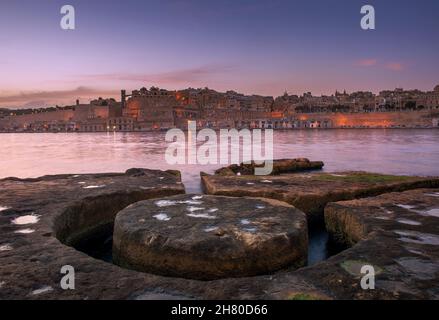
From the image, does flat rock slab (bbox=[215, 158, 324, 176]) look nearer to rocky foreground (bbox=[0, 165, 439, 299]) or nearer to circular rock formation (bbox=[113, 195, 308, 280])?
rocky foreground (bbox=[0, 165, 439, 299])

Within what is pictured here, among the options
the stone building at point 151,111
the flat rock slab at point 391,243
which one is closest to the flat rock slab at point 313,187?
the flat rock slab at point 391,243

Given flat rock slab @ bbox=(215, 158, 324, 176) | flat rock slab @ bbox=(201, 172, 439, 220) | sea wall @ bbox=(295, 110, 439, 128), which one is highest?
sea wall @ bbox=(295, 110, 439, 128)

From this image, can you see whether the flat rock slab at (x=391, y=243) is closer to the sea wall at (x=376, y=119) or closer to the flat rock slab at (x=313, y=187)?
the flat rock slab at (x=313, y=187)

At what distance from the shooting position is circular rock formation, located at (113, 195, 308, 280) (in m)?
4.51

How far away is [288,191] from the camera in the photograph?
27.5ft

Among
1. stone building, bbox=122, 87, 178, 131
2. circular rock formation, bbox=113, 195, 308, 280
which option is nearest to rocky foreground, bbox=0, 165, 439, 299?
circular rock formation, bbox=113, 195, 308, 280

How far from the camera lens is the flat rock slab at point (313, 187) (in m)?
8.20

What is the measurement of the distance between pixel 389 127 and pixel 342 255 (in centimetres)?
14698

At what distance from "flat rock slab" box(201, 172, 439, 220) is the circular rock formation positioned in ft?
7.08

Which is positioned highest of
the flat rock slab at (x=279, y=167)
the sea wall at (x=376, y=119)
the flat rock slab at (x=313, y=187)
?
the sea wall at (x=376, y=119)

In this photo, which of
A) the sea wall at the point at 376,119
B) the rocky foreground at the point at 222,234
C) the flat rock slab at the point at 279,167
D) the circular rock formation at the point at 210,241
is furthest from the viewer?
the sea wall at the point at 376,119

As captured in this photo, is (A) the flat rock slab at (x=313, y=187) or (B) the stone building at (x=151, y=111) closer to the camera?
(A) the flat rock slab at (x=313, y=187)

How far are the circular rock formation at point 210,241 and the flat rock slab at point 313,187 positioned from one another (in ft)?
7.08

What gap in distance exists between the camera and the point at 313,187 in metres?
9.01
